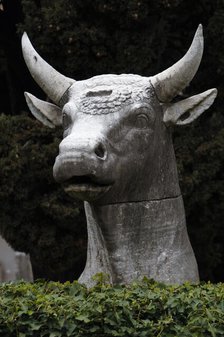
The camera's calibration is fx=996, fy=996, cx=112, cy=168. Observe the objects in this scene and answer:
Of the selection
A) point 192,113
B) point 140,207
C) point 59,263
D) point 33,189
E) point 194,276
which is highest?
point 192,113

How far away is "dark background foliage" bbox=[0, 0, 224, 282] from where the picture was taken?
396 inches

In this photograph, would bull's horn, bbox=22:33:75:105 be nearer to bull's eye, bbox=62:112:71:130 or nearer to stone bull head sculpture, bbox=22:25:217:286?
stone bull head sculpture, bbox=22:25:217:286

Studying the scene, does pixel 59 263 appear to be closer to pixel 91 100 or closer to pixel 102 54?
pixel 102 54

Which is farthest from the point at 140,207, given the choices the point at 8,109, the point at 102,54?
the point at 8,109

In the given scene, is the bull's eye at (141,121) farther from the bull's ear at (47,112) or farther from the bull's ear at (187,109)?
the bull's ear at (47,112)

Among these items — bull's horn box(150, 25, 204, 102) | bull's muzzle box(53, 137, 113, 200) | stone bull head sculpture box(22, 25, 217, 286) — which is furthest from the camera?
bull's horn box(150, 25, 204, 102)

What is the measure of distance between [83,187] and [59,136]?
Answer: 16.7 ft

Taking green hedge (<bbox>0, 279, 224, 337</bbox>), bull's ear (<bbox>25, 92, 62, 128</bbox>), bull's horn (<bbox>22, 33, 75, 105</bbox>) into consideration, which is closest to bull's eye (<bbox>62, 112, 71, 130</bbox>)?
bull's horn (<bbox>22, 33, 75, 105</bbox>)

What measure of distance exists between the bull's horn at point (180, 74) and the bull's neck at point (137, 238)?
0.61 meters

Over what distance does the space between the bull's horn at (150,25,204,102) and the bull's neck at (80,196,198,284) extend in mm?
612

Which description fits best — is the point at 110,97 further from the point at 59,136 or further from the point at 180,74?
the point at 59,136

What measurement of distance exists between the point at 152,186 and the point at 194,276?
59 cm

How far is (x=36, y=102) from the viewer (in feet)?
19.4

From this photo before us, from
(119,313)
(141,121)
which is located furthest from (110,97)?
(119,313)
